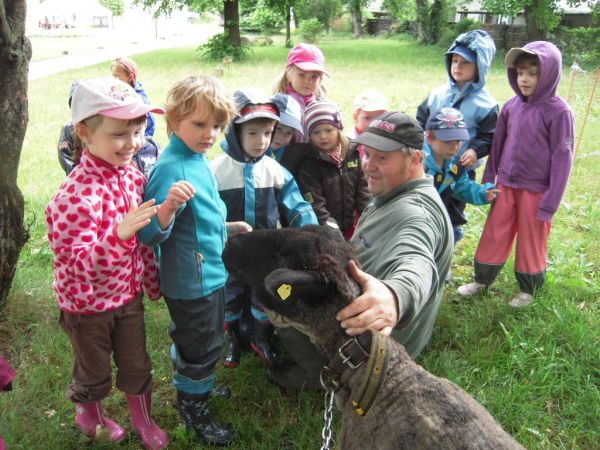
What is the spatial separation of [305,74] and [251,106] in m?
1.50

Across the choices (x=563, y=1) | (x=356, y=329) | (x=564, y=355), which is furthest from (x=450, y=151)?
(x=563, y=1)

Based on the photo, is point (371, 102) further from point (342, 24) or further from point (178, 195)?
point (342, 24)

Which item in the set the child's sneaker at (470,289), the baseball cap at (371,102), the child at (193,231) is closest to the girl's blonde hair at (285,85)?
→ the baseball cap at (371,102)

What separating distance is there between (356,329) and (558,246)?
4.73m

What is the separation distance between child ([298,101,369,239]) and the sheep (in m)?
1.71

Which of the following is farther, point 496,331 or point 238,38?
point 238,38

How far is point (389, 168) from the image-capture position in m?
3.07

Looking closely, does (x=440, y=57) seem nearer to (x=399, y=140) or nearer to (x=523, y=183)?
(x=523, y=183)

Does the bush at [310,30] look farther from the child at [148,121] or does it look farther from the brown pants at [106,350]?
the brown pants at [106,350]

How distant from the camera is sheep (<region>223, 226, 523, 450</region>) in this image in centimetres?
207

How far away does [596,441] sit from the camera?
323cm

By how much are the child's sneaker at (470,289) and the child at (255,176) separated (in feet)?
7.10

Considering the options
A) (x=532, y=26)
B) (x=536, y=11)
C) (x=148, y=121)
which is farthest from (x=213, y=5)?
(x=148, y=121)

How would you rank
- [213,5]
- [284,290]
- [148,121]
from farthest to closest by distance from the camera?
[213,5] → [148,121] → [284,290]
